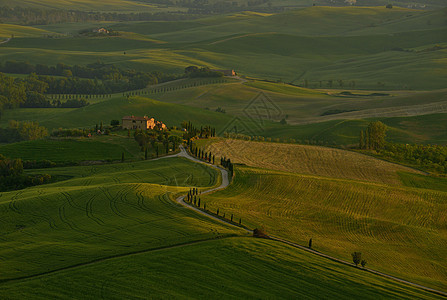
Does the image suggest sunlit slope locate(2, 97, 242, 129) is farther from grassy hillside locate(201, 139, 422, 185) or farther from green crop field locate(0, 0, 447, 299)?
grassy hillside locate(201, 139, 422, 185)

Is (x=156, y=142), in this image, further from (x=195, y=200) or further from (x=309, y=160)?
(x=195, y=200)

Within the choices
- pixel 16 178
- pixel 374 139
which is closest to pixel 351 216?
pixel 16 178

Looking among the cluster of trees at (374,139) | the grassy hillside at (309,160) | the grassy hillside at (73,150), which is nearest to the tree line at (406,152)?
the cluster of trees at (374,139)

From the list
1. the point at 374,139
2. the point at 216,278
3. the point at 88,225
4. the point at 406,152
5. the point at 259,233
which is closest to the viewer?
the point at 216,278

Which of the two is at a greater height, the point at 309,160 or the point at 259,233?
the point at 259,233

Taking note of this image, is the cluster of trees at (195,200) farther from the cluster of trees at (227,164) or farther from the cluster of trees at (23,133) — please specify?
the cluster of trees at (23,133)

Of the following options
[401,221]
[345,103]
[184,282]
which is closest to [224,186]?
[401,221]

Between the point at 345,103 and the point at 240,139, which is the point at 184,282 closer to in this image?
the point at 240,139
